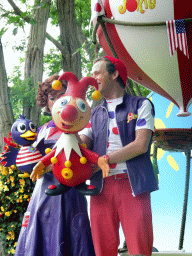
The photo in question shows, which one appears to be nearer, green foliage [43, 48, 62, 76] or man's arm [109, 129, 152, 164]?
man's arm [109, 129, 152, 164]

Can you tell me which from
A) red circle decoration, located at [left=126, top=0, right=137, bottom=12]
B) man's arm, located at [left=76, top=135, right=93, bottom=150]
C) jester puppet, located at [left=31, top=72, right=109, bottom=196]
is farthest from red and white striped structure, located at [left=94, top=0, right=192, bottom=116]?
man's arm, located at [left=76, top=135, right=93, bottom=150]

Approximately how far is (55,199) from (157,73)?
1.02 metres

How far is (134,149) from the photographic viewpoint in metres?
1.86

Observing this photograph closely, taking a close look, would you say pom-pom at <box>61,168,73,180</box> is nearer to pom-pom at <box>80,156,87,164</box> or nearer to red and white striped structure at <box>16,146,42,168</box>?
pom-pom at <box>80,156,87,164</box>

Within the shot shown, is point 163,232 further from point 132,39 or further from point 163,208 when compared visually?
point 132,39

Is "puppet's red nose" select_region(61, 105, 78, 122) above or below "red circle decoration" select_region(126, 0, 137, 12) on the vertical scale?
below

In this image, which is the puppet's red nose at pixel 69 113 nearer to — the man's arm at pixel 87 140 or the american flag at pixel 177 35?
the man's arm at pixel 87 140

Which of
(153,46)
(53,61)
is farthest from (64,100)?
(53,61)

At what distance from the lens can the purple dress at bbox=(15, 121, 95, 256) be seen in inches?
84.0

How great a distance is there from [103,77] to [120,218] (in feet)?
2.52

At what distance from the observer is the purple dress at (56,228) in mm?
2135

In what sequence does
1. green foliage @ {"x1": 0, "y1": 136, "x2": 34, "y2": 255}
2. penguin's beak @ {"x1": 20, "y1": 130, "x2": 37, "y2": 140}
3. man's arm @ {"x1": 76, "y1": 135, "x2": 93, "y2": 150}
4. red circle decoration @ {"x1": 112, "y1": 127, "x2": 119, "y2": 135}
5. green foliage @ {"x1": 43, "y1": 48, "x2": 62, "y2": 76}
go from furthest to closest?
green foliage @ {"x1": 43, "y1": 48, "x2": 62, "y2": 76} < green foliage @ {"x1": 0, "y1": 136, "x2": 34, "y2": 255} < penguin's beak @ {"x1": 20, "y1": 130, "x2": 37, "y2": 140} < man's arm @ {"x1": 76, "y1": 135, "x2": 93, "y2": 150} < red circle decoration @ {"x1": 112, "y1": 127, "x2": 119, "y2": 135}

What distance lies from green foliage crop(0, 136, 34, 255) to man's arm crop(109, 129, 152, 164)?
150cm

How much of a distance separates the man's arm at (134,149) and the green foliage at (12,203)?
150 cm
